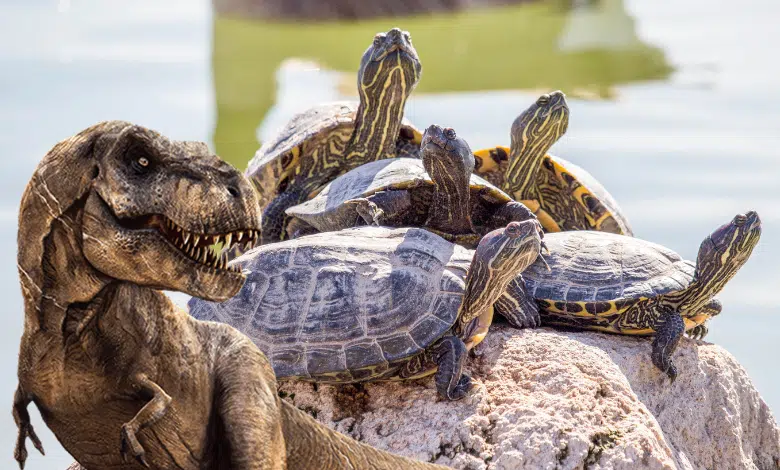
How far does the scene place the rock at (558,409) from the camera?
245 cm

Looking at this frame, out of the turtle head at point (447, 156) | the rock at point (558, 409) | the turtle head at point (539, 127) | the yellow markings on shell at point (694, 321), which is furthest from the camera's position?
the turtle head at point (539, 127)

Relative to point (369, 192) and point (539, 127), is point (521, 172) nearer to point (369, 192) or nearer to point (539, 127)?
point (539, 127)

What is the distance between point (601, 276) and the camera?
10.2 ft

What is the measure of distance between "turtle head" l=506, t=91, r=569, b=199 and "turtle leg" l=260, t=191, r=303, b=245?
3.04 feet

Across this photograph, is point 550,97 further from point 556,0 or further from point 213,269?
point 556,0

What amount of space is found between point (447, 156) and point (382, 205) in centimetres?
28

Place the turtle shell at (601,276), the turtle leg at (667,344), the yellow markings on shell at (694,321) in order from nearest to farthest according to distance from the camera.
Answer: the turtle leg at (667,344), the turtle shell at (601,276), the yellow markings on shell at (694,321)

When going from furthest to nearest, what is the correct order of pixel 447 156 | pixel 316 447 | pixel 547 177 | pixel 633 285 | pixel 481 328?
1. pixel 547 177
2. pixel 447 156
3. pixel 633 285
4. pixel 481 328
5. pixel 316 447

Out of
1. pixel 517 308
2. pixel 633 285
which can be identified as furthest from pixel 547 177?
pixel 517 308

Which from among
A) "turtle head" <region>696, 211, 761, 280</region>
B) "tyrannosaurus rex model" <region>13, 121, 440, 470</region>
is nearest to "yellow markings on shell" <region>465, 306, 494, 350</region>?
"turtle head" <region>696, 211, 761, 280</region>

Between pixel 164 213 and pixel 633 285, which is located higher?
pixel 164 213

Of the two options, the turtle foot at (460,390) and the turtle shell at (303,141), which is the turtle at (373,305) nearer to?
the turtle foot at (460,390)

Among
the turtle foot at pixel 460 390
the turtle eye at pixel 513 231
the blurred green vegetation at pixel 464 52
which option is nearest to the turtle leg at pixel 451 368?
the turtle foot at pixel 460 390

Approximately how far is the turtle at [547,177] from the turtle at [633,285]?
900 mm
